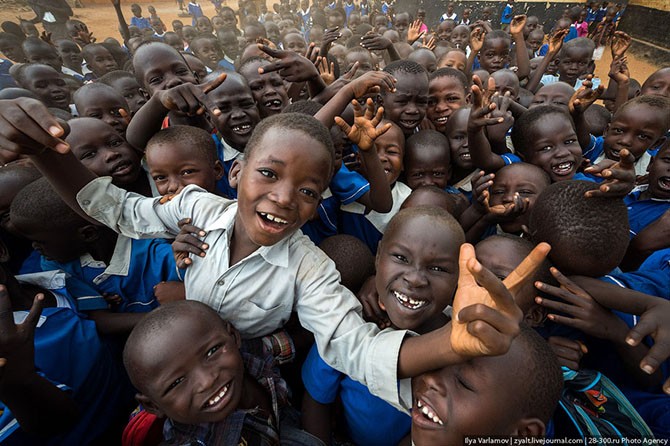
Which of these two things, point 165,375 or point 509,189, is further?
point 509,189

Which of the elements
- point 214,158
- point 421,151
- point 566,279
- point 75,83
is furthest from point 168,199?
point 75,83

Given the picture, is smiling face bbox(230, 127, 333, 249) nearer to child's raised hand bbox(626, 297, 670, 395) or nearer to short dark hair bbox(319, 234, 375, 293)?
short dark hair bbox(319, 234, 375, 293)

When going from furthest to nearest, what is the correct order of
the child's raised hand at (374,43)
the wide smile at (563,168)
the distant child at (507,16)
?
the distant child at (507,16) → the child's raised hand at (374,43) → the wide smile at (563,168)

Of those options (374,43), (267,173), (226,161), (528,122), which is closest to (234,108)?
(226,161)

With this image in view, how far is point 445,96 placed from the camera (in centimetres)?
322

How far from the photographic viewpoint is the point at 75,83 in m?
4.66

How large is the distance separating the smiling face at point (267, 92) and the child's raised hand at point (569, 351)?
8.76 ft

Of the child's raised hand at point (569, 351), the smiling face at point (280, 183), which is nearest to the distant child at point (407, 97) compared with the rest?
the smiling face at point (280, 183)

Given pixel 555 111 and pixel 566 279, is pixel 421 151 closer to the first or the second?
pixel 555 111

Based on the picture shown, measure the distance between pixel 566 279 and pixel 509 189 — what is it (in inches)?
31.8

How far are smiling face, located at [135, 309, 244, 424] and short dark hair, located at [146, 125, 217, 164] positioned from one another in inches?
43.3

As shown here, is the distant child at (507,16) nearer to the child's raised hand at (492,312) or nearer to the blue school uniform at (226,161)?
the blue school uniform at (226,161)

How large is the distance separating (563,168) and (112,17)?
2261 centimetres

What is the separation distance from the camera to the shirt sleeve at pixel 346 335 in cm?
114
